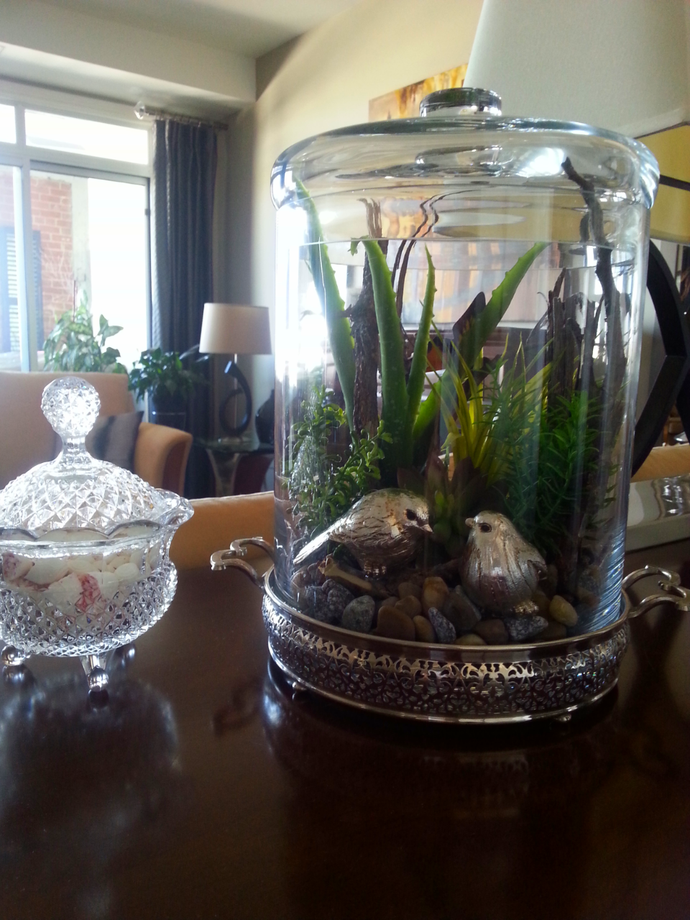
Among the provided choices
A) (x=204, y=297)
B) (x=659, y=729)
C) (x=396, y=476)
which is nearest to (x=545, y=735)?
(x=659, y=729)

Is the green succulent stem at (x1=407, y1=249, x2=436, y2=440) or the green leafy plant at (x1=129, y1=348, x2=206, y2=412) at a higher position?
the green succulent stem at (x1=407, y1=249, x2=436, y2=440)

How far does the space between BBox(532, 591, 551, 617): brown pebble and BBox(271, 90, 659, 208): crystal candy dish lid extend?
27cm

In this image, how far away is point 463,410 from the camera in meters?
0.47

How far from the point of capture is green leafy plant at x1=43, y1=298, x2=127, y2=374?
3715mm

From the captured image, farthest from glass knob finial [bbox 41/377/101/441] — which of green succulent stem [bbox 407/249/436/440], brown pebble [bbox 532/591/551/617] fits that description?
brown pebble [bbox 532/591/551/617]

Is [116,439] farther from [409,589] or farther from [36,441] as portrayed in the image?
[409,589]

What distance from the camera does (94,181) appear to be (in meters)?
4.07

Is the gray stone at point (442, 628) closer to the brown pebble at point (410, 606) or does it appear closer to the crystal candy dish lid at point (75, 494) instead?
the brown pebble at point (410, 606)

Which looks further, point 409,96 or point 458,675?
point 409,96

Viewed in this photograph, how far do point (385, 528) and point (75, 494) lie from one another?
0.80 feet

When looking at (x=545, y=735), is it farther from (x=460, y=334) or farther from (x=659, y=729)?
(x=460, y=334)

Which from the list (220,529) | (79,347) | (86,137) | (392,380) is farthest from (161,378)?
(392,380)

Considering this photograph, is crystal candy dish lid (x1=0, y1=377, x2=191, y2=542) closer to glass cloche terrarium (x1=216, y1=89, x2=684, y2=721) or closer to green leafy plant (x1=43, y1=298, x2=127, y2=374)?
glass cloche terrarium (x1=216, y1=89, x2=684, y2=721)

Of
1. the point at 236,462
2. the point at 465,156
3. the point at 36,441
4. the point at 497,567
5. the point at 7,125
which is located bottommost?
the point at 236,462
